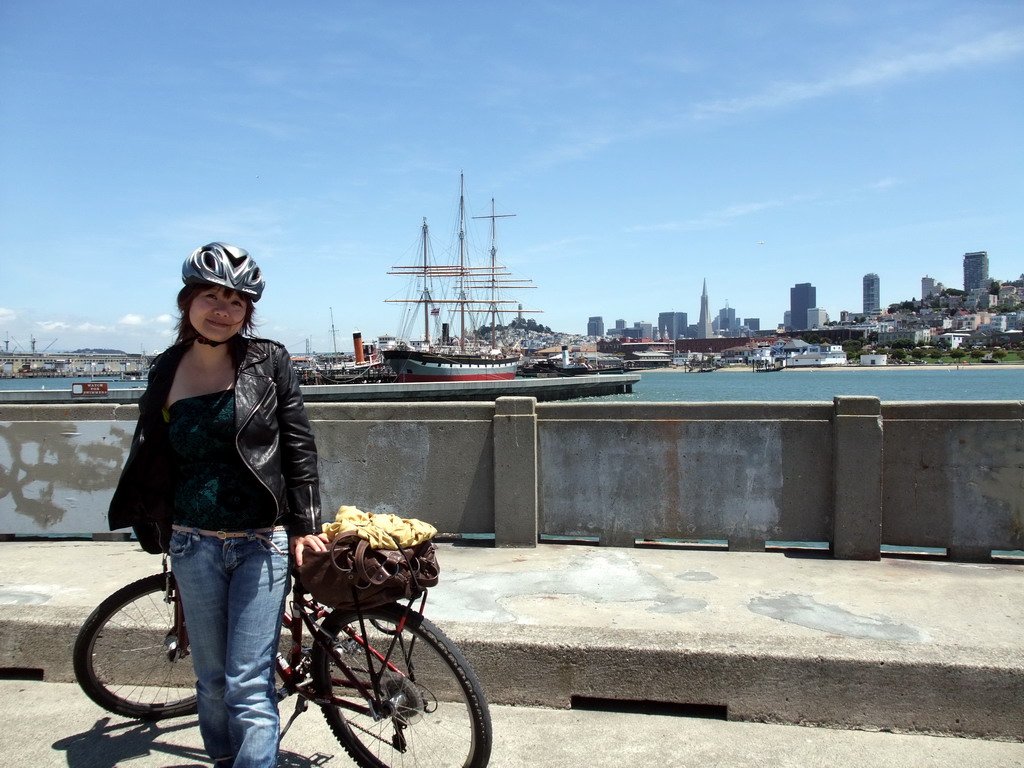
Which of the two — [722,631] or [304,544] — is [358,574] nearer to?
[304,544]

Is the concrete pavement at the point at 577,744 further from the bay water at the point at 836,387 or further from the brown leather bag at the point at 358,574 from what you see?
Answer: the bay water at the point at 836,387

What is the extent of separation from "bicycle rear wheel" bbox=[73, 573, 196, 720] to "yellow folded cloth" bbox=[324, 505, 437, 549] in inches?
38.4

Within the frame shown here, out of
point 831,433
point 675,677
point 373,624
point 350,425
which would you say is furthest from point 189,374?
point 831,433

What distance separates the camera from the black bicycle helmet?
273 centimetres

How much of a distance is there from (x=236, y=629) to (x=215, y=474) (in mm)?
540

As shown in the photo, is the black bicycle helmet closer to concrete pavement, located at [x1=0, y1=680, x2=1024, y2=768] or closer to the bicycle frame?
the bicycle frame

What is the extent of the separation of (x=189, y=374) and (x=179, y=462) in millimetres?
325

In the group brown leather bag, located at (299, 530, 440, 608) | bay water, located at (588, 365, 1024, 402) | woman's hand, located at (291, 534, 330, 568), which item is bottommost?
bay water, located at (588, 365, 1024, 402)

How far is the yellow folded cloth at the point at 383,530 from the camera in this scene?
282 cm

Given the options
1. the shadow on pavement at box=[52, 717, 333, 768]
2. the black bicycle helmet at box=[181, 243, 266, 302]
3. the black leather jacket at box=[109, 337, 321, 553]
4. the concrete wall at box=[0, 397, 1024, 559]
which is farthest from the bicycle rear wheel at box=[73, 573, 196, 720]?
the concrete wall at box=[0, 397, 1024, 559]

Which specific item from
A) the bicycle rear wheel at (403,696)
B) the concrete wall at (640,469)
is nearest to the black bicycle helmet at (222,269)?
the bicycle rear wheel at (403,696)

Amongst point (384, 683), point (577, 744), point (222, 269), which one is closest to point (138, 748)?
point (384, 683)

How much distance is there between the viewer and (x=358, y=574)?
277cm

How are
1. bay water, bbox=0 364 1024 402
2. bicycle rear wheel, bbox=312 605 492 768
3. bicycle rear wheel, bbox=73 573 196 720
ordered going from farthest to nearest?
bay water, bbox=0 364 1024 402 → bicycle rear wheel, bbox=73 573 196 720 → bicycle rear wheel, bbox=312 605 492 768
